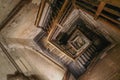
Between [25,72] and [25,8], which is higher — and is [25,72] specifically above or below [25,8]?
below

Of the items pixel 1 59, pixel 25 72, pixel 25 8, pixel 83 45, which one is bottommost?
pixel 83 45

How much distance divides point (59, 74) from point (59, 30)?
1295mm

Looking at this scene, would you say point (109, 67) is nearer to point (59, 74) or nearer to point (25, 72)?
point (59, 74)

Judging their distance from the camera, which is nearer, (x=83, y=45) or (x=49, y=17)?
(x=49, y=17)

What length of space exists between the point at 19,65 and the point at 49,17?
1.47m

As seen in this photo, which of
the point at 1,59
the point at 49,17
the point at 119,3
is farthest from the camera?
the point at 49,17

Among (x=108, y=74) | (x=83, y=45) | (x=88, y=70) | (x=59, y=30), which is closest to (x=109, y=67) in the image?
(x=108, y=74)

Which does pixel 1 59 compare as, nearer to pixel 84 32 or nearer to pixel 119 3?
pixel 84 32

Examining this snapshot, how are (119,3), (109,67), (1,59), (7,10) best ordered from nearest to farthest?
(119,3) < (7,10) < (109,67) < (1,59)

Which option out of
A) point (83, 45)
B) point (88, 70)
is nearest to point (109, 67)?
point (88, 70)

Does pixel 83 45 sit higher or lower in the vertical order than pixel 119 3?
lower

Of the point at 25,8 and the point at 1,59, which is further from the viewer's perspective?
the point at 1,59

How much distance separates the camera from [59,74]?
6.16 m

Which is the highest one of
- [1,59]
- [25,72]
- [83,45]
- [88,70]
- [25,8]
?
[25,8]
